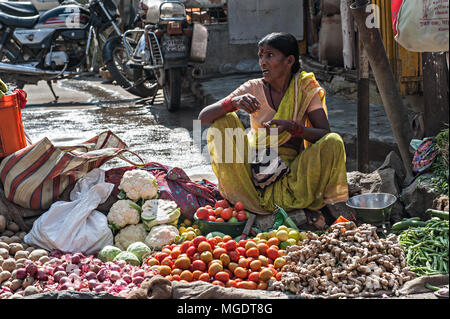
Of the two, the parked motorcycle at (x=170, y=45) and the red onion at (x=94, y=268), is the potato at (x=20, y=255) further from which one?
the parked motorcycle at (x=170, y=45)

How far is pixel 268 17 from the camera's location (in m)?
11.2

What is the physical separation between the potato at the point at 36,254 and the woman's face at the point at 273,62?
1.80 meters

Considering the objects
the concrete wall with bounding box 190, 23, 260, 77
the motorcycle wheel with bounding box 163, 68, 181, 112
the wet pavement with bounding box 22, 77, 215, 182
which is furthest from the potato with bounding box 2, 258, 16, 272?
the concrete wall with bounding box 190, 23, 260, 77

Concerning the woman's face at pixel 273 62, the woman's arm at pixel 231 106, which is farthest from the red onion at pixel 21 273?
the woman's face at pixel 273 62

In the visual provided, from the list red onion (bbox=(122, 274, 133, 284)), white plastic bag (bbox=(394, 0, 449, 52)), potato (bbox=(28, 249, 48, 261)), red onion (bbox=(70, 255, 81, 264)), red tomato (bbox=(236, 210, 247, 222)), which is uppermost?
white plastic bag (bbox=(394, 0, 449, 52))

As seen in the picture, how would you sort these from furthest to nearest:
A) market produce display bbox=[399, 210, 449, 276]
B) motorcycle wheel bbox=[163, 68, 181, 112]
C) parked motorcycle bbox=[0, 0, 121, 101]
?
parked motorcycle bbox=[0, 0, 121, 101] → motorcycle wheel bbox=[163, 68, 181, 112] → market produce display bbox=[399, 210, 449, 276]

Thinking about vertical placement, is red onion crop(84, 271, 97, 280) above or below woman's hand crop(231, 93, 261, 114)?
below

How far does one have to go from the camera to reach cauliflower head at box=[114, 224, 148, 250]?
13.1 feet

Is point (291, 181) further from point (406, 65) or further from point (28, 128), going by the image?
point (28, 128)

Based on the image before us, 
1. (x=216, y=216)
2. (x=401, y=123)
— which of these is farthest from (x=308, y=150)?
(x=401, y=123)

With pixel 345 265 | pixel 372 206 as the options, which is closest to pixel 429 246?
pixel 345 265

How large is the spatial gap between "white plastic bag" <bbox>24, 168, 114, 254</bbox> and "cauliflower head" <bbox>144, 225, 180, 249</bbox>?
0.90 feet

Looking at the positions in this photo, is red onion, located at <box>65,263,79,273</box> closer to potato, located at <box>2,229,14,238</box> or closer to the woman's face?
potato, located at <box>2,229,14,238</box>

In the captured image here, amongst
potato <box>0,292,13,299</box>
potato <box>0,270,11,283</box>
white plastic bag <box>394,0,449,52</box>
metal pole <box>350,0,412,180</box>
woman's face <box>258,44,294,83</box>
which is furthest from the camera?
metal pole <box>350,0,412,180</box>
